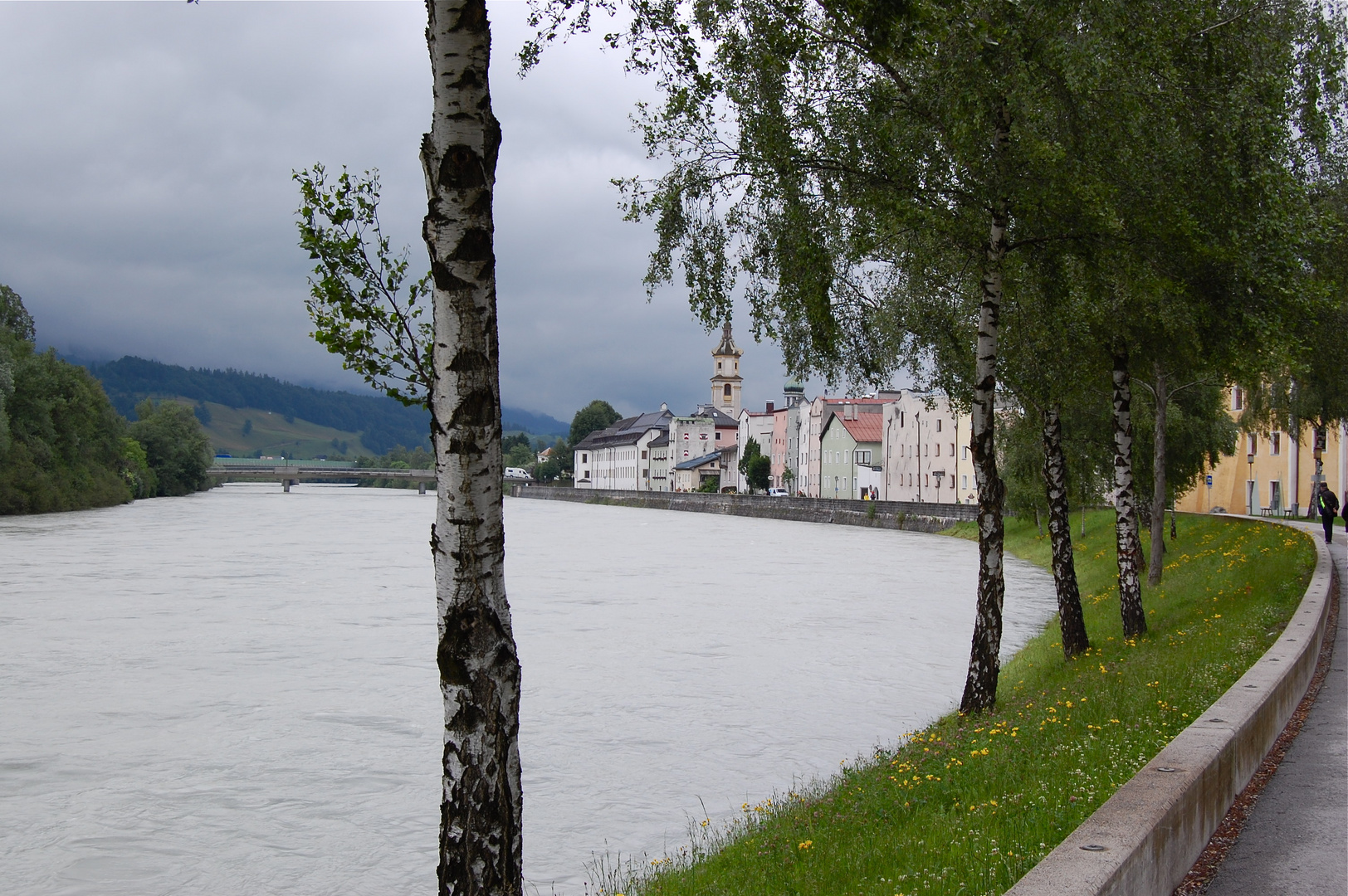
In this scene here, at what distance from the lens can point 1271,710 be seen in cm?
808

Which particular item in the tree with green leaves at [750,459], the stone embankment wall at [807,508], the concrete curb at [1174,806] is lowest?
the stone embankment wall at [807,508]

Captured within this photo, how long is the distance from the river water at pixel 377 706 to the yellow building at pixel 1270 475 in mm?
19644

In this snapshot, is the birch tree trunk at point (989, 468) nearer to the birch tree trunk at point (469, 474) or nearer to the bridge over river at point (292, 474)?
the birch tree trunk at point (469, 474)

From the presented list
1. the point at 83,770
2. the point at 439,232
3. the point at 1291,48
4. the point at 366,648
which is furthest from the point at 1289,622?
the point at 366,648

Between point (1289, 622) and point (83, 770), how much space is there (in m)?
14.9

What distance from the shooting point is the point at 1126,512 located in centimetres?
1775

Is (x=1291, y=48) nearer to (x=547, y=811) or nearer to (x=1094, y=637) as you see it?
(x=1094, y=637)

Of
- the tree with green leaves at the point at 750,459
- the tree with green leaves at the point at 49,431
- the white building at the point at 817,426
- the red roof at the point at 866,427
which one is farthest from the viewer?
the tree with green leaves at the point at 750,459

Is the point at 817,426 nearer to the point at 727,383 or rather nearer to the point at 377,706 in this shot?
the point at 727,383

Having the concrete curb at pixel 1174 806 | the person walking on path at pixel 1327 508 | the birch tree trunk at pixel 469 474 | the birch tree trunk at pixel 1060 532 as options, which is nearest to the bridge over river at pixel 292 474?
the person walking on path at pixel 1327 508

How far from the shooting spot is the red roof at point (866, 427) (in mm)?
111688

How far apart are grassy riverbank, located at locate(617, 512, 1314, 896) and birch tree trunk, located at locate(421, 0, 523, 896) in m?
2.10

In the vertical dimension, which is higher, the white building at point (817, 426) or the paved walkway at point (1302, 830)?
the white building at point (817, 426)

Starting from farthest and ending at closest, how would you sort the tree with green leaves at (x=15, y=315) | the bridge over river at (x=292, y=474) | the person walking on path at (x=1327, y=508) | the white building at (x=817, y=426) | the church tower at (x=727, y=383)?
the church tower at (x=727, y=383)
the bridge over river at (x=292, y=474)
the white building at (x=817, y=426)
the tree with green leaves at (x=15, y=315)
the person walking on path at (x=1327, y=508)
